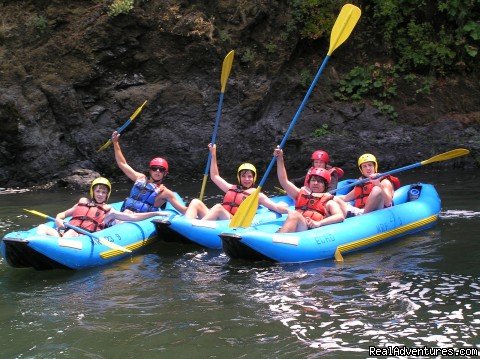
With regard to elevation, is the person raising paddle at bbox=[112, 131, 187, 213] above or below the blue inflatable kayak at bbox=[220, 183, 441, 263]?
above

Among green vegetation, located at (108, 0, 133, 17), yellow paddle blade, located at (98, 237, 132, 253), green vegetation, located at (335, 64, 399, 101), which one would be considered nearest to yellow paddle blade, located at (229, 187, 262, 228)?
yellow paddle blade, located at (98, 237, 132, 253)

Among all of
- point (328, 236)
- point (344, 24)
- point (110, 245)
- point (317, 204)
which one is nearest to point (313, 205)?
point (317, 204)

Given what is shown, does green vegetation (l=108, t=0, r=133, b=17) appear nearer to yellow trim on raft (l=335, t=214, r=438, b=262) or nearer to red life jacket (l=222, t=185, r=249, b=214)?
red life jacket (l=222, t=185, r=249, b=214)

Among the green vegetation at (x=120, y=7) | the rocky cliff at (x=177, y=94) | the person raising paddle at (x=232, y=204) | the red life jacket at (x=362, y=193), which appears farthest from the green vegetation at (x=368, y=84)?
the person raising paddle at (x=232, y=204)

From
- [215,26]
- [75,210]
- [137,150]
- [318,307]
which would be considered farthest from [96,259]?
[215,26]

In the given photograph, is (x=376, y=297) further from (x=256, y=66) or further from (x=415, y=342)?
(x=256, y=66)

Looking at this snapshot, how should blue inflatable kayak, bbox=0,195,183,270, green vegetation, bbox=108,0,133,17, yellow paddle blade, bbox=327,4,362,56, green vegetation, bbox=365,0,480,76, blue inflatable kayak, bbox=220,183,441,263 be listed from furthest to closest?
green vegetation, bbox=365,0,480,76 < green vegetation, bbox=108,0,133,17 < yellow paddle blade, bbox=327,4,362,56 < blue inflatable kayak, bbox=220,183,441,263 < blue inflatable kayak, bbox=0,195,183,270

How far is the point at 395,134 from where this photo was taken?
1256 centimetres

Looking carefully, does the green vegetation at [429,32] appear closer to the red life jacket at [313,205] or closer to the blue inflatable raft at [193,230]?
the red life jacket at [313,205]

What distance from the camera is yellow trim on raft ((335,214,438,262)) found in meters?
6.44

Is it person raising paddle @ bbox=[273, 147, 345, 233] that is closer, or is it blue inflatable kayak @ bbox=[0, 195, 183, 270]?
blue inflatable kayak @ bbox=[0, 195, 183, 270]

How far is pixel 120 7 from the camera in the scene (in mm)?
12508

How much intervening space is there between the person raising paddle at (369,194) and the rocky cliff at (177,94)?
4661mm

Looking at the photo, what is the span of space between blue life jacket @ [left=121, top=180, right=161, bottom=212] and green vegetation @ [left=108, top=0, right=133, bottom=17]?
5849mm
